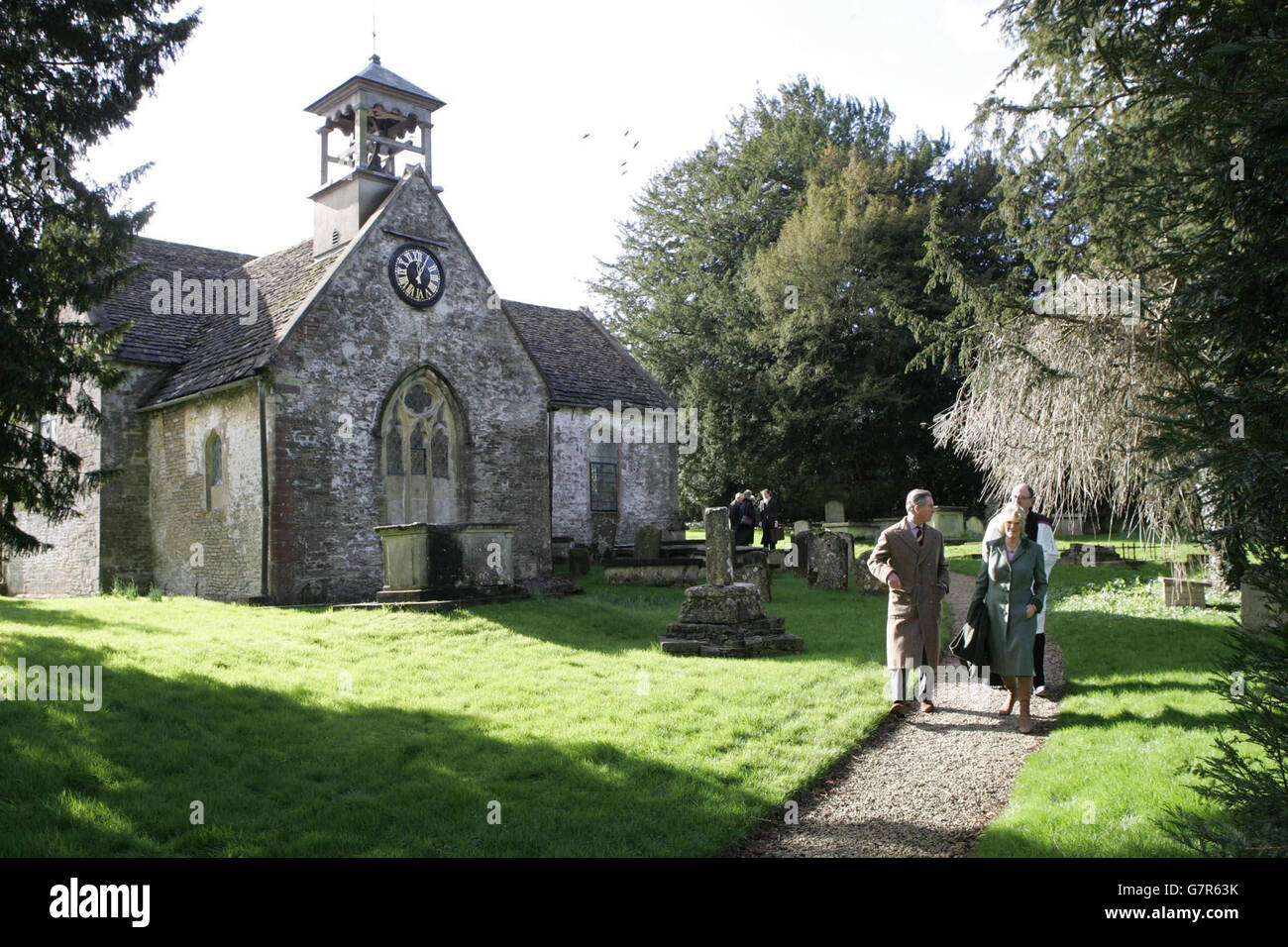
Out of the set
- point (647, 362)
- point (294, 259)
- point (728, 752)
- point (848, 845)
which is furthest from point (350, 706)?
point (647, 362)

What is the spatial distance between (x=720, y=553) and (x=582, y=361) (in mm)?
15658

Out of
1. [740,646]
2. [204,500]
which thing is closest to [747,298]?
[204,500]

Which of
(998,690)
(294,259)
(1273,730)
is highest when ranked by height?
(294,259)

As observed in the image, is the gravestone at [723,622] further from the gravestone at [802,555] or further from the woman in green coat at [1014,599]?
the gravestone at [802,555]

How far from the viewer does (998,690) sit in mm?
9422

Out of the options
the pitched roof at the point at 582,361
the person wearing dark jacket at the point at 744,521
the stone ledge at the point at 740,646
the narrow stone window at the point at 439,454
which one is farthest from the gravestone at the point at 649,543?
the stone ledge at the point at 740,646

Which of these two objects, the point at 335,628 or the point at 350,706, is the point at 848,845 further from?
the point at 335,628

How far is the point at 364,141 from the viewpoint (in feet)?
63.8

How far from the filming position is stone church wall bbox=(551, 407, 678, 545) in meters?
24.0

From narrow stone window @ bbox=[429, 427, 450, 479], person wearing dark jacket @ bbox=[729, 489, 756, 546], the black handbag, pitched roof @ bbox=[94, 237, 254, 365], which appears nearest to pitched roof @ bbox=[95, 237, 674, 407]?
pitched roof @ bbox=[94, 237, 254, 365]

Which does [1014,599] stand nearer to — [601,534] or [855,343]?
[601,534]

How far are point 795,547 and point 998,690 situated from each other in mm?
11855

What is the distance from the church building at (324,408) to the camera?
1648 cm

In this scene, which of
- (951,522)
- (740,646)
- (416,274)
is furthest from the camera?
(951,522)
